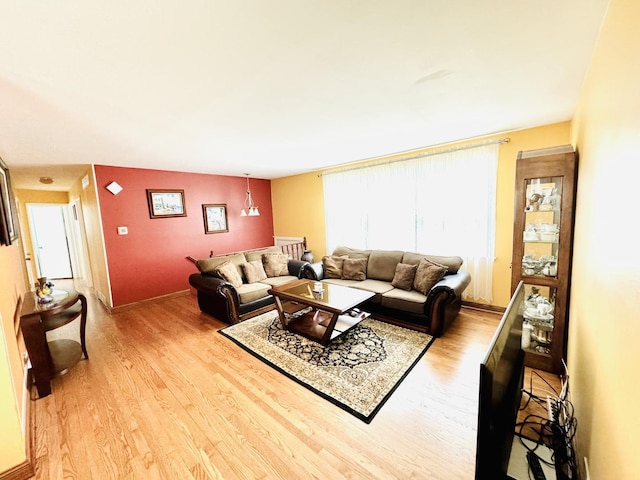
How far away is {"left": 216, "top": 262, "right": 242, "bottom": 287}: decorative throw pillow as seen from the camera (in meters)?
3.56

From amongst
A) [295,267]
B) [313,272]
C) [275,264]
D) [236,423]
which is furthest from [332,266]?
[236,423]

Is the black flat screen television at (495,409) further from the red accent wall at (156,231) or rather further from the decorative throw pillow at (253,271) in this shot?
the red accent wall at (156,231)

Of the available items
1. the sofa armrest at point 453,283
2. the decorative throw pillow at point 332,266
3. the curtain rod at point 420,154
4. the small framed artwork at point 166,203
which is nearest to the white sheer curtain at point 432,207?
the curtain rod at point 420,154

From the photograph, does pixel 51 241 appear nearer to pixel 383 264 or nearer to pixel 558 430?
pixel 383 264

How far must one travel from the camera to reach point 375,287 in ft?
11.4

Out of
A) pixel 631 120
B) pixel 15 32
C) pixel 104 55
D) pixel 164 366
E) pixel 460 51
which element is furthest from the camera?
pixel 164 366

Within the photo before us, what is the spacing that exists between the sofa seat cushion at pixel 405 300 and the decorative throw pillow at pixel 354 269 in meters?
0.63

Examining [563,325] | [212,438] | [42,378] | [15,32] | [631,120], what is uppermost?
[15,32]

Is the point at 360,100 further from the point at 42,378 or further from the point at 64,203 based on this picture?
the point at 64,203

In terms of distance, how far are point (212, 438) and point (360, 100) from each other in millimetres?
2710

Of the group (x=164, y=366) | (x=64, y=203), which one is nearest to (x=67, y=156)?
(x=164, y=366)

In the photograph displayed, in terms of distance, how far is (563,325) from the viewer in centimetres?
214

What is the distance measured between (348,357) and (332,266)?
170 centimetres

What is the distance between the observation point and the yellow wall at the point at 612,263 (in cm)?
82
